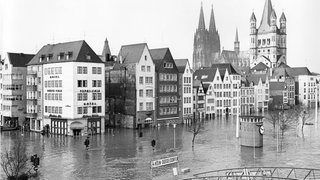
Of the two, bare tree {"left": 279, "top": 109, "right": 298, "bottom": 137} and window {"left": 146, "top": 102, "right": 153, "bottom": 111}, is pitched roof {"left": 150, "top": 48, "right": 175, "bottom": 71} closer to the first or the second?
window {"left": 146, "top": 102, "right": 153, "bottom": 111}

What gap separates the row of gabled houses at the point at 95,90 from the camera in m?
62.3

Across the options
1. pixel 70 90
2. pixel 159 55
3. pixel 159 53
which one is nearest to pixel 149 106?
pixel 159 55

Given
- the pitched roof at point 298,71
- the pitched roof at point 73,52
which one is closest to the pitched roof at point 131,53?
the pitched roof at point 73,52

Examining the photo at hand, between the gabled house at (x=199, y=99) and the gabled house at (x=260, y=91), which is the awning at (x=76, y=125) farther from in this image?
the gabled house at (x=260, y=91)

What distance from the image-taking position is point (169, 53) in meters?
78.7

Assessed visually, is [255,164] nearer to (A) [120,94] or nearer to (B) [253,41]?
(A) [120,94]

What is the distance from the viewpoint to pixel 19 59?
73.2 metres

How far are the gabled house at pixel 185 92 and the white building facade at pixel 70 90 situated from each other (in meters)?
22.1

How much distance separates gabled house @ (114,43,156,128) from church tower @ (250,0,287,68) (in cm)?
10608

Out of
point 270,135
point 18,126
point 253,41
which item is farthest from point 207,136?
point 253,41

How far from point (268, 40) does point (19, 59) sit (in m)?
127

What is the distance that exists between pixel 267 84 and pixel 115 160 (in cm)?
9203

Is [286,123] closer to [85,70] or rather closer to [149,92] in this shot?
[149,92]

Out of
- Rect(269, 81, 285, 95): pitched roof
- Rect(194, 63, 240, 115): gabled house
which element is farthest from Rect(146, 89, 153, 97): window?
Rect(269, 81, 285, 95): pitched roof
